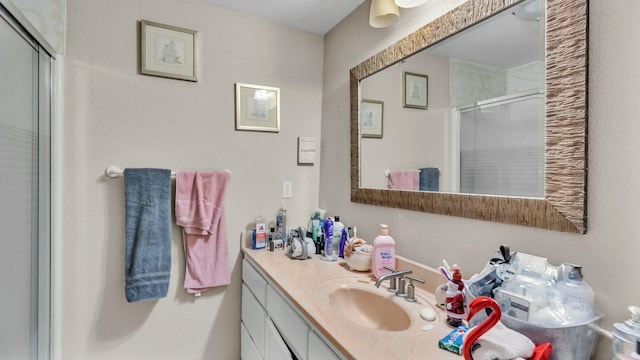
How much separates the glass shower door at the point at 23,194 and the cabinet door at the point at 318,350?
3.65 feet

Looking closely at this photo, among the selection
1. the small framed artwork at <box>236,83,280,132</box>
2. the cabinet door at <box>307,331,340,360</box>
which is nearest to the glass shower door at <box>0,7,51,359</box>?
the small framed artwork at <box>236,83,280,132</box>

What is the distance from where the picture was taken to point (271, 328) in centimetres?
133

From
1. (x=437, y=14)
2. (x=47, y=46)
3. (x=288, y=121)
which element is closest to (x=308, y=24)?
(x=288, y=121)

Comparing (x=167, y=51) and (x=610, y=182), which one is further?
(x=167, y=51)

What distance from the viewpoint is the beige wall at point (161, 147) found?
1.50 meters

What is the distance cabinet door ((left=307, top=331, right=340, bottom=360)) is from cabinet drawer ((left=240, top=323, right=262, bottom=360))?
610mm

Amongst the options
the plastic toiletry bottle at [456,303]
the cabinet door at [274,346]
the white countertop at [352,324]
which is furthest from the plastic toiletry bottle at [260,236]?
the plastic toiletry bottle at [456,303]

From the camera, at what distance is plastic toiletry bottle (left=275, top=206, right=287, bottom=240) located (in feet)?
6.18

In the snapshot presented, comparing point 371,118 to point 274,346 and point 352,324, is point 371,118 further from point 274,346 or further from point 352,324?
point 274,346

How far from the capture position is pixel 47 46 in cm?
134

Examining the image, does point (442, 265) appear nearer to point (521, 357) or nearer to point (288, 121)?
point (521, 357)

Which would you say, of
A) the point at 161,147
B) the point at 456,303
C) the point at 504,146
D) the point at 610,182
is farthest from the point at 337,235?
the point at 610,182

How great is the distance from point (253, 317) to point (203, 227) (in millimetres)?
550

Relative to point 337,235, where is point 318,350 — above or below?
below
